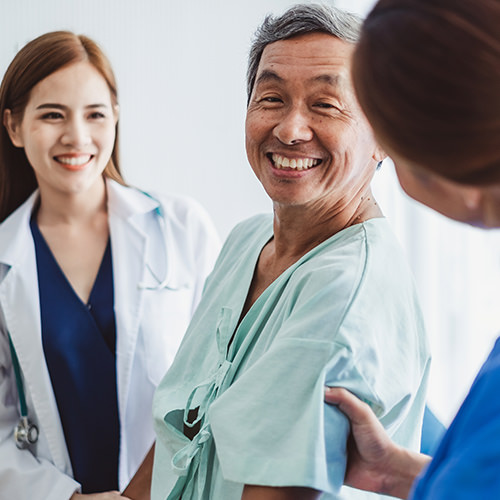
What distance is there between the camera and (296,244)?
1.08 m

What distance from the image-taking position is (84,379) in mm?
1600

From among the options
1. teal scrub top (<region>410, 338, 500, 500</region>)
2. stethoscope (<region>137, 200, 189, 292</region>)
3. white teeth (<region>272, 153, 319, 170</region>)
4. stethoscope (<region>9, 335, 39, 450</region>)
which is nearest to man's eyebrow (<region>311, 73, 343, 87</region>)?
white teeth (<region>272, 153, 319, 170</region>)

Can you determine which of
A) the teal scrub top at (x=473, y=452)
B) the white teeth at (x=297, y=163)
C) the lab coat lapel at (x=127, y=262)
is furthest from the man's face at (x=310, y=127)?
the lab coat lapel at (x=127, y=262)

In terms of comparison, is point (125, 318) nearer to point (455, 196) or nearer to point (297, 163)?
point (297, 163)

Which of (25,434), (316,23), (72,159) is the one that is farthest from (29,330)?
(316,23)

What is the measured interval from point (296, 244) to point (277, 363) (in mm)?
300

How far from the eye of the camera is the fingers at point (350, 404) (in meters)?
0.78

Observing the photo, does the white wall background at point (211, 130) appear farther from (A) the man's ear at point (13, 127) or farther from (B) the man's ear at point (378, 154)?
(B) the man's ear at point (378, 154)

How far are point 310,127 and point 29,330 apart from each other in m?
0.91

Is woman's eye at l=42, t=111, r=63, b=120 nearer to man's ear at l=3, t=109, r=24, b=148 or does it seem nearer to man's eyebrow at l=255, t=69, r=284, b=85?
man's ear at l=3, t=109, r=24, b=148

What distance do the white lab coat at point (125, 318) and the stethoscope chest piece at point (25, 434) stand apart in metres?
0.01

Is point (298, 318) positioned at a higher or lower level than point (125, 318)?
higher

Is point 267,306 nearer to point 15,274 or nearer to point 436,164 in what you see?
point 436,164

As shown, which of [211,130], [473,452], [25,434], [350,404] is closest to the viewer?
[473,452]
